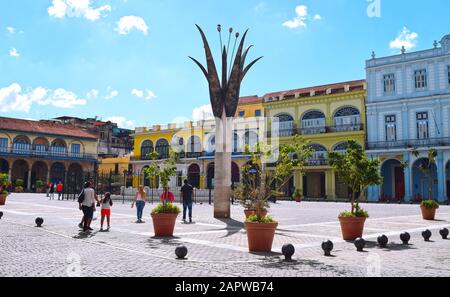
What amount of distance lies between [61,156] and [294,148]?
50.6 metres

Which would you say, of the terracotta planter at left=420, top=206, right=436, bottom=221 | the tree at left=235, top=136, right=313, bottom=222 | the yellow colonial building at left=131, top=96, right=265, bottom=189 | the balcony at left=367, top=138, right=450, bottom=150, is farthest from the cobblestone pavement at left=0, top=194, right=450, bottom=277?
the yellow colonial building at left=131, top=96, right=265, bottom=189

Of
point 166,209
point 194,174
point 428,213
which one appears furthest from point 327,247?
point 194,174

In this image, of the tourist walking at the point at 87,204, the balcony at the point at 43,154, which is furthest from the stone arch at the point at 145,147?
the tourist walking at the point at 87,204

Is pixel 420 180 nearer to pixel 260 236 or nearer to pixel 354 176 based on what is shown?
pixel 354 176

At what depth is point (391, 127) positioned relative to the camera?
37.5 m

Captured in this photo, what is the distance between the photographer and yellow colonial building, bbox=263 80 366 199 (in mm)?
39625

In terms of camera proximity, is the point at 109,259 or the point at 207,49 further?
the point at 207,49

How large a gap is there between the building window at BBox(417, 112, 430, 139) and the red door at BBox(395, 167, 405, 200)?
3504mm

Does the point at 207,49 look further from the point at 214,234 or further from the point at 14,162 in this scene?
the point at 14,162

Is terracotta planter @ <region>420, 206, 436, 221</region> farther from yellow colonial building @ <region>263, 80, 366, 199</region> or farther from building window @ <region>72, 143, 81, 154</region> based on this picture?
building window @ <region>72, 143, 81, 154</region>

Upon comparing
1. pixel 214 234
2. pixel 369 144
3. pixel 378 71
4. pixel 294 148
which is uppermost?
pixel 378 71

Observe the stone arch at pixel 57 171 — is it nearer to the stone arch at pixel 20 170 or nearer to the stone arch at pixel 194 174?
the stone arch at pixel 20 170
